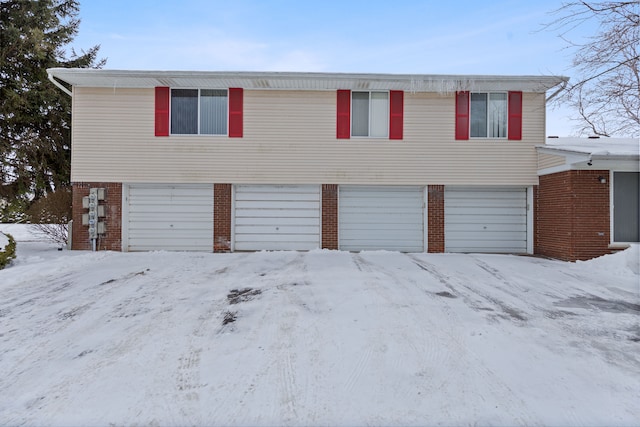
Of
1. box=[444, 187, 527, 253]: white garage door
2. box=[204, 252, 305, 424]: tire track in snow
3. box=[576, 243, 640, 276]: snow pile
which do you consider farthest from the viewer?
box=[444, 187, 527, 253]: white garage door

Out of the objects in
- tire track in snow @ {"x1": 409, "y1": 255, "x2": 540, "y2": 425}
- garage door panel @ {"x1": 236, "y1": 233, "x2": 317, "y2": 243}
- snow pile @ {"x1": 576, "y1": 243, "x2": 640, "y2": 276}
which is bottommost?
tire track in snow @ {"x1": 409, "y1": 255, "x2": 540, "y2": 425}

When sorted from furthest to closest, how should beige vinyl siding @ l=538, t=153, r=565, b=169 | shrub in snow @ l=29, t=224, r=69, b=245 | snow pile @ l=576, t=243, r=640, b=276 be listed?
shrub in snow @ l=29, t=224, r=69, b=245 < beige vinyl siding @ l=538, t=153, r=565, b=169 < snow pile @ l=576, t=243, r=640, b=276

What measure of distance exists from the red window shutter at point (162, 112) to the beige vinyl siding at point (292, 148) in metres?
0.18

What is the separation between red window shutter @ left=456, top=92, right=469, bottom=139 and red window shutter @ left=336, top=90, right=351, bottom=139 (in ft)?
11.3

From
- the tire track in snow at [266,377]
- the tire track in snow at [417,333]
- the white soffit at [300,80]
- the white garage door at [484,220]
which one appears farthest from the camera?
the white garage door at [484,220]

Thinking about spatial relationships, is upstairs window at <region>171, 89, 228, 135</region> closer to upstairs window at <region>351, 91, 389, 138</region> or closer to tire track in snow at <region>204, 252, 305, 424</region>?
upstairs window at <region>351, 91, 389, 138</region>

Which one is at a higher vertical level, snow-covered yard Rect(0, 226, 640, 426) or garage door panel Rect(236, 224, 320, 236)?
garage door panel Rect(236, 224, 320, 236)

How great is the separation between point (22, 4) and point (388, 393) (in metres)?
19.3

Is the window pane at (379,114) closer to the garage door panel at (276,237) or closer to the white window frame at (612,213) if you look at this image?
the garage door panel at (276,237)

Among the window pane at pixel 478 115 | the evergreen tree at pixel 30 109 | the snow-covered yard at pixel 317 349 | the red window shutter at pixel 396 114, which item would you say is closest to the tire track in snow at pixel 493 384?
the snow-covered yard at pixel 317 349

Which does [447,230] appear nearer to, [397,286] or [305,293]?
[397,286]

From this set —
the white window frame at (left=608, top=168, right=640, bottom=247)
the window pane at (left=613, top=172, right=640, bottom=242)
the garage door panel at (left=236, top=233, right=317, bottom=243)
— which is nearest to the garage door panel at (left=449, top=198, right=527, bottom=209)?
the white window frame at (left=608, top=168, right=640, bottom=247)

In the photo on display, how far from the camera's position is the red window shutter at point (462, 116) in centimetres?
1055

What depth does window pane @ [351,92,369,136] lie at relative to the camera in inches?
415
